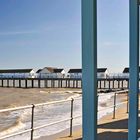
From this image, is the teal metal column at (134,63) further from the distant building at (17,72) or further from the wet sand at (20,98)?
the distant building at (17,72)

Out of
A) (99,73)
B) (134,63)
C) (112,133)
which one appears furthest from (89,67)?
(99,73)

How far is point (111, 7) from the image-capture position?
3162 millimetres

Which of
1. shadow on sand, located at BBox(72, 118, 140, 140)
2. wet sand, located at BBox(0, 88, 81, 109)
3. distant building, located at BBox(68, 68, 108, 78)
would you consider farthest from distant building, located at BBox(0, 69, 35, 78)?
shadow on sand, located at BBox(72, 118, 140, 140)

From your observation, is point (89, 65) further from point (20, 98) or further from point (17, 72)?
point (17, 72)

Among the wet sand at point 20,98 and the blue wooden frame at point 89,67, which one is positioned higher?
the blue wooden frame at point 89,67

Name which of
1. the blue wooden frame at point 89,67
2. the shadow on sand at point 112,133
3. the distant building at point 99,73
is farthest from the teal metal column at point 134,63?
the distant building at point 99,73

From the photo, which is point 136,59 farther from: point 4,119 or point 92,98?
point 4,119

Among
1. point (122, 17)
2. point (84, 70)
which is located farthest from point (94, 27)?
point (122, 17)

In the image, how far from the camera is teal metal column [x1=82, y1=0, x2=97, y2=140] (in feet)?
6.64

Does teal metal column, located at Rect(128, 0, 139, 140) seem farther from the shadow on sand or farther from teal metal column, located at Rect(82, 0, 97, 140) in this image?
the shadow on sand

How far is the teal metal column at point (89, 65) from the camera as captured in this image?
2023 millimetres

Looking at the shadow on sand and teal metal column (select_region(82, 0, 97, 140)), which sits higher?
teal metal column (select_region(82, 0, 97, 140))

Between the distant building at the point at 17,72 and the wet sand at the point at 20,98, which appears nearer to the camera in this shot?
the wet sand at the point at 20,98

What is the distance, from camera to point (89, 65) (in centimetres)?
203
